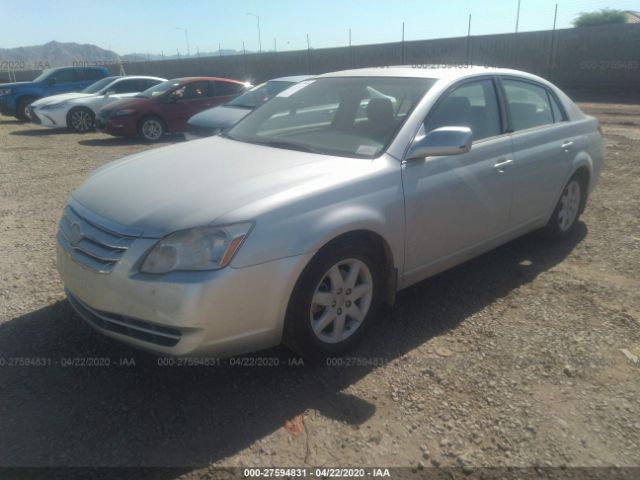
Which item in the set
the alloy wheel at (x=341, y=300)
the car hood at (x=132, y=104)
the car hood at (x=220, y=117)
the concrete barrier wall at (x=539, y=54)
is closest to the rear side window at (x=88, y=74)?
the car hood at (x=132, y=104)

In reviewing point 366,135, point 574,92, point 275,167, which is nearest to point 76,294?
point 275,167

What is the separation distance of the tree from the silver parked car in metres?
30.0

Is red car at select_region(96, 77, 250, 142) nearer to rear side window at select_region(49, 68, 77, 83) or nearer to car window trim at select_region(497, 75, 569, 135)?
rear side window at select_region(49, 68, 77, 83)

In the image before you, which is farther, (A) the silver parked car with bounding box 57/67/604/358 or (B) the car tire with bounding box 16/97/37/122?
(B) the car tire with bounding box 16/97/37/122

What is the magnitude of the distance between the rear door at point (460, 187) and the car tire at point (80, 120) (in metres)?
11.9

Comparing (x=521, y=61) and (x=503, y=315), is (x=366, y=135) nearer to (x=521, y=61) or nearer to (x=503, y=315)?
(x=503, y=315)

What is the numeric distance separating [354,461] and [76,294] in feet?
5.58

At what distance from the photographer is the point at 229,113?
350 inches

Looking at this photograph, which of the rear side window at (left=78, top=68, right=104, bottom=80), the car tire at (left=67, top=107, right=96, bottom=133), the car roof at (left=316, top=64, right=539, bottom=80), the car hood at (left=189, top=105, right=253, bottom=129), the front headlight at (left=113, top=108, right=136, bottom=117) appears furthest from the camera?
the rear side window at (left=78, top=68, right=104, bottom=80)

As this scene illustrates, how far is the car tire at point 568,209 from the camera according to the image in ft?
15.7

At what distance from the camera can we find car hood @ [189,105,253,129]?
8.49 m

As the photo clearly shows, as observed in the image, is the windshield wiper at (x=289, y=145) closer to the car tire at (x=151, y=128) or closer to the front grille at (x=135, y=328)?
the front grille at (x=135, y=328)

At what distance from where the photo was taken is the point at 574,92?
20.5 meters

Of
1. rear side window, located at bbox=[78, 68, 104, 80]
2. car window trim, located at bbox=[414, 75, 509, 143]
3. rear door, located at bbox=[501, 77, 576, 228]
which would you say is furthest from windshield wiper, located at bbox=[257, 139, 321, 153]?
rear side window, located at bbox=[78, 68, 104, 80]
